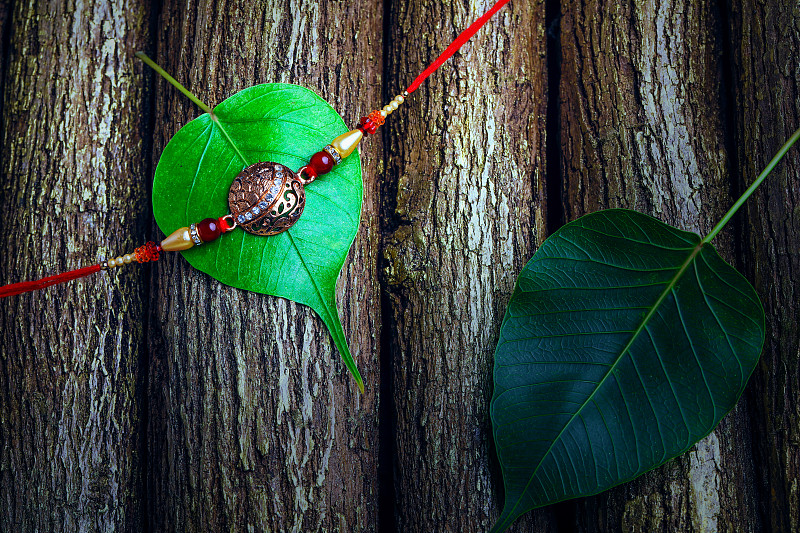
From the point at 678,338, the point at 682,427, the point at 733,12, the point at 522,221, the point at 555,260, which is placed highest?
the point at 733,12

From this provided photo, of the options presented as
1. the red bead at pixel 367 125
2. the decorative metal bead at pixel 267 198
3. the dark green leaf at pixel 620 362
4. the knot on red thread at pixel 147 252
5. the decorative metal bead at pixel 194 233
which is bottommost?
the dark green leaf at pixel 620 362

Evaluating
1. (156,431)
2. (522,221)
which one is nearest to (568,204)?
(522,221)

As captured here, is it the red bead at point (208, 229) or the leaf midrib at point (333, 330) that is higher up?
the red bead at point (208, 229)

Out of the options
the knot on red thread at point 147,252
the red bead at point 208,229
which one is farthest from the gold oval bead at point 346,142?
the knot on red thread at point 147,252

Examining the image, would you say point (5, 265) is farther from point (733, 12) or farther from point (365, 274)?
point (733, 12)

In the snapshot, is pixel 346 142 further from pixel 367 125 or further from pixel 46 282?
pixel 46 282

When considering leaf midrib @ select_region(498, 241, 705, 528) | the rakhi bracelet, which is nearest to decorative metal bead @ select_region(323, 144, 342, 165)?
the rakhi bracelet

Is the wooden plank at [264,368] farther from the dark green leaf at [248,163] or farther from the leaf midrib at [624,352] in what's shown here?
the leaf midrib at [624,352]
